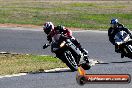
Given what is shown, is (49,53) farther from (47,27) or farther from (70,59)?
(47,27)

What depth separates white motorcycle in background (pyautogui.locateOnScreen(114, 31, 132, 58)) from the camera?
12.5 m

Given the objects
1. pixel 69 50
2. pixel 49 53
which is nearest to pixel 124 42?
pixel 69 50

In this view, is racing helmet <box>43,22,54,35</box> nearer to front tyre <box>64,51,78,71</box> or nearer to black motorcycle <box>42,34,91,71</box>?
black motorcycle <box>42,34,91,71</box>

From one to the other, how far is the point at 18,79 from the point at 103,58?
28.8ft

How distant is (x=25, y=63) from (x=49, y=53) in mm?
6070

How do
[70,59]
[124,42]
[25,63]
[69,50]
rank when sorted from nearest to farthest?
[124,42] → [69,50] → [70,59] → [25,63]

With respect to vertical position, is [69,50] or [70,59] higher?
[69,50]

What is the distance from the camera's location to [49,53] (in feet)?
96.1

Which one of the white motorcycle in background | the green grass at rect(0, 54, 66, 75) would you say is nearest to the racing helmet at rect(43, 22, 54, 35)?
the white motorcycle in background

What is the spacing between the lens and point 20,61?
2412 centimetres

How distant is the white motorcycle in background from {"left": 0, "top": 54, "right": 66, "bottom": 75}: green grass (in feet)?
25.3

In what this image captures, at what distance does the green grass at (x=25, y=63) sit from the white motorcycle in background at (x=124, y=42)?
7.71 meters

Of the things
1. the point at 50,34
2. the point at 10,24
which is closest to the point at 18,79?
the point at 50,34

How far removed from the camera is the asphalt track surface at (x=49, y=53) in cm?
1664
